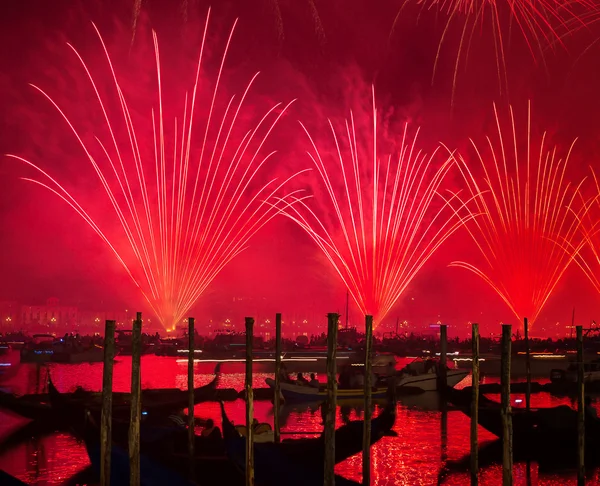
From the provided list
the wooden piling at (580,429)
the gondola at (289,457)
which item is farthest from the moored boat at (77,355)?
the wooden piling at (580,429)

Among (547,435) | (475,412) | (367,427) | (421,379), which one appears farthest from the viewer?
(421,379)

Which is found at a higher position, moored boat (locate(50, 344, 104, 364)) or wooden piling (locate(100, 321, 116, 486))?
wooden piling (locate(100, 321, 116, 486))

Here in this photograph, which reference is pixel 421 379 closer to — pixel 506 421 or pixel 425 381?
pixel 425 381

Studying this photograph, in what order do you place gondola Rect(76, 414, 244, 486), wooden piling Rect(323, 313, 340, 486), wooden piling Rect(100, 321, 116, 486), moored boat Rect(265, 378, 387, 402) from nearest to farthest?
wooden piling Rect(323, 313, 340, 486), wooden piling Rect(100, 321, 116, 486), gondola Rect(76, 414, 244, 486), moored boat Rect(265, 378, 387, 402)

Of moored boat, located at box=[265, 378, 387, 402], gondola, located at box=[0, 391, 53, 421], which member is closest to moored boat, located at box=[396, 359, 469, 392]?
moored boat, located at box=[265, 378, 387, 402]

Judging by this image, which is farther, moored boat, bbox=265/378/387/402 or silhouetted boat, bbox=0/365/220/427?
moored boat, bbox=265/378/387/402

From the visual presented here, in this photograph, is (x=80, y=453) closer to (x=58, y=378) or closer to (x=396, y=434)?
(x=396, y=434)

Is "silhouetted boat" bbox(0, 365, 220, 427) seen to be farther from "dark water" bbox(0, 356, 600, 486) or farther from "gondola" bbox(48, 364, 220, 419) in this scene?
"dark water" bbox(0, 356, 600, 486)

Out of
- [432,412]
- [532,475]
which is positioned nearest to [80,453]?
[532,475]

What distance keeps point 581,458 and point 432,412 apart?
1712 centimetres

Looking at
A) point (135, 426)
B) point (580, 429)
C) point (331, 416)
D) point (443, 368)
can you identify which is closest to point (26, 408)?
point (135, 426)

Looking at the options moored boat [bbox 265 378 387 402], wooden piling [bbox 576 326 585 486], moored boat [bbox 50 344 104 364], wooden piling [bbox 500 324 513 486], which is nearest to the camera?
wooden piling [bbox 500 324 513 486]

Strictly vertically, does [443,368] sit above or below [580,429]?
below

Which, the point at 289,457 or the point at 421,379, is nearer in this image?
the point at 289,457
